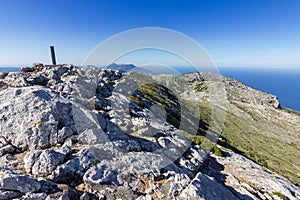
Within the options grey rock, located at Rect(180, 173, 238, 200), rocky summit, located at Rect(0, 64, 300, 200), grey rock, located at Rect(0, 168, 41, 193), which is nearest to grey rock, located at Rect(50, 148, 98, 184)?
rocky summit, located at Rect(0, 64, 300, 200)

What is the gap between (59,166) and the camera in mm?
9734

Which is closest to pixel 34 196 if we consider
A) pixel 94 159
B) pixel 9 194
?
pixel 9 194

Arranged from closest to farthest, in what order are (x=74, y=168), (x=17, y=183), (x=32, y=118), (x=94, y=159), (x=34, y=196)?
(x=34, y=196)
(x=17, y=183)
(x=74, y=168)
(x=94, y=159)
(x=32, y=118)

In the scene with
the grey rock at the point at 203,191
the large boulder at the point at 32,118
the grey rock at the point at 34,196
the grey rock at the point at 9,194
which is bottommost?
the grey rock at the point at 203,191

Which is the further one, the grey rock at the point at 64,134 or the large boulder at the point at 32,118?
the grey rock at the point at 64,134

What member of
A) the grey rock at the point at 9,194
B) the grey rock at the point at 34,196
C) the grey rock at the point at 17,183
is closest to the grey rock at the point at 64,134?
the grey rock at the point at 17,183

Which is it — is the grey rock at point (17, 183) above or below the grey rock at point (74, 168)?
above

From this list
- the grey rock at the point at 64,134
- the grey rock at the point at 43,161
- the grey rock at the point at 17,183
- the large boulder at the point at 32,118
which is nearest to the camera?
the grey rock at the point at 17,183

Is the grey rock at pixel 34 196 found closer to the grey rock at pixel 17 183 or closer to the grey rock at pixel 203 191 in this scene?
the grey rock at pixel 17 183

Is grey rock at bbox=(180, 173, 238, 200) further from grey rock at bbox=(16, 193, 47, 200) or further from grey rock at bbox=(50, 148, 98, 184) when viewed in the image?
grey rock at bbox=(16, 193, 47, 200)

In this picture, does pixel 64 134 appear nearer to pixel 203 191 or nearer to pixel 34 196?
pixel 34 196

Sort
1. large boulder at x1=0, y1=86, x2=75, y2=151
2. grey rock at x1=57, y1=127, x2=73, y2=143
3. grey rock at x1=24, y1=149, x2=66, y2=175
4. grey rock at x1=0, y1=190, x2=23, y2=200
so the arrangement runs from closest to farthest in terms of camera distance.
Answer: grey rock at x1=0, y1=190, x2=23, y2=200 < grey rock at x1=24, y1=149, x2=66, y2=175 < large boulder at x1=0, y1=86, x2=75, y2=151 < grey rock at x1=57, y1=127, x2=73, y2=143

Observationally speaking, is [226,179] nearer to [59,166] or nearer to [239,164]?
[239,164]

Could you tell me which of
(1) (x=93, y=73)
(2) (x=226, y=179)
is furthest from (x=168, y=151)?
(1) (x=93, y=73)
